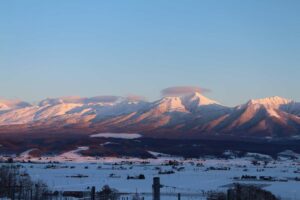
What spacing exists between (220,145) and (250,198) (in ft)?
497

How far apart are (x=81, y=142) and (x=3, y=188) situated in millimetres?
140912

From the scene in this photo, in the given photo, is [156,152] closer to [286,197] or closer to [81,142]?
[81,142]

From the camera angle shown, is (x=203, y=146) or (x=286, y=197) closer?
(x=286, y=197)

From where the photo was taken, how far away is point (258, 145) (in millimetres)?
182625

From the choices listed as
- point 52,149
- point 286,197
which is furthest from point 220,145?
point 286,197

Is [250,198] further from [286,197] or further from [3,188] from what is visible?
[3,188]

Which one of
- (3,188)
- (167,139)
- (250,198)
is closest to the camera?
(250,198)

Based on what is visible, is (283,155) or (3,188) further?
(283,155)

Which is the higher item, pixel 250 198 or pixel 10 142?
pixel 10 142

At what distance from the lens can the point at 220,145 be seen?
589 ft

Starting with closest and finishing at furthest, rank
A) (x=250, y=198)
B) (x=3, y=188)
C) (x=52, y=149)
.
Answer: (x=250, y=198), (x=3, y=188), (x=52, y=149)

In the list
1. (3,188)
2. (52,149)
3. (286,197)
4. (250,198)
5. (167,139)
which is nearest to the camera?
(250,198)

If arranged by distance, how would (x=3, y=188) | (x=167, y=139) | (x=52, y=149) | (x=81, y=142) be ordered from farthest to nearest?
(x=167, y=139)
(x=81, y=142)
(x=52, y=149)
(x=3, y=188)

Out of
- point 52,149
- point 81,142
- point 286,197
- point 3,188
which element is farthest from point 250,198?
point 81,142
